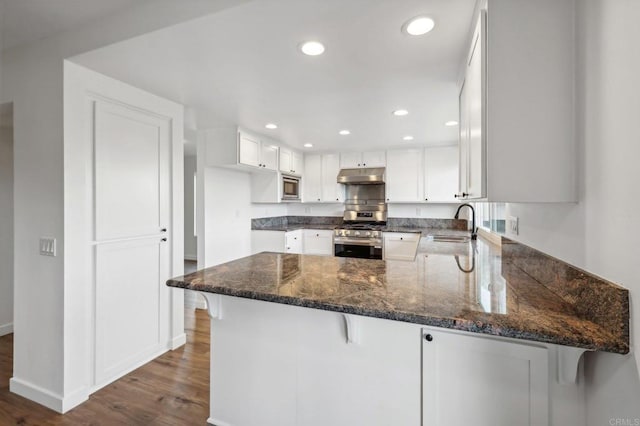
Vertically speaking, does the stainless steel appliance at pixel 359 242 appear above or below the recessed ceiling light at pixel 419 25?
below

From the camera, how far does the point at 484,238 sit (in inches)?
127


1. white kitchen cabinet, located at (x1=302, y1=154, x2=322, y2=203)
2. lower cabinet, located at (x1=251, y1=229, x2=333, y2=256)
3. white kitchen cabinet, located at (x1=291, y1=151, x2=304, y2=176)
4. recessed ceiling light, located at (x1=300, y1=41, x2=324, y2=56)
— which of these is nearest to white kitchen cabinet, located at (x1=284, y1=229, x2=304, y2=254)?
lower cabinet, located at (x1=251, y1=229, x2=333, y2=256)

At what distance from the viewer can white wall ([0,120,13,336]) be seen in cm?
283

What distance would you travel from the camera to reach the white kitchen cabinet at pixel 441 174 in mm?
4246

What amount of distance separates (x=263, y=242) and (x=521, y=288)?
3.48 m

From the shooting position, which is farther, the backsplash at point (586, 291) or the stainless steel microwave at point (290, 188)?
the stainless steel microwave at point (290, 188)

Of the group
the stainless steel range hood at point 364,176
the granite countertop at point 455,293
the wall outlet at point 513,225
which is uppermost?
the stainless steel range hood at point 364,176

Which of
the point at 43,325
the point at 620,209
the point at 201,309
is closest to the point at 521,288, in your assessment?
the point at 620,209

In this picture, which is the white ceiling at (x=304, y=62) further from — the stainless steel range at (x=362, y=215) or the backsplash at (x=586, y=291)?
A: the stainless steel range at (x=362, y=215)

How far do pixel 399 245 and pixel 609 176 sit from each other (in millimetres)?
3354

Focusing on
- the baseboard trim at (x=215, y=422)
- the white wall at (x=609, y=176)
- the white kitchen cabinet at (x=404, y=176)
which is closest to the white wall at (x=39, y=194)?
the baseboard trim at (x=215, y=422)

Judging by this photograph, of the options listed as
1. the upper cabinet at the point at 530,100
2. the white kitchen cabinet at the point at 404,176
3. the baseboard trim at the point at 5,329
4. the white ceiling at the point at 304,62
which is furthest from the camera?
the white kitchen cabinet at the point at 404,176

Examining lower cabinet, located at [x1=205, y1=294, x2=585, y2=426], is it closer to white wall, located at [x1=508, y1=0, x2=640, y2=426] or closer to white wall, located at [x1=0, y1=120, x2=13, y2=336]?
white wall, located at [x1=508, y1=0, x2=640, y2=426]

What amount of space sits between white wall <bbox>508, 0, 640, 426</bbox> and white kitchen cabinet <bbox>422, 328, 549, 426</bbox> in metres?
0.16
